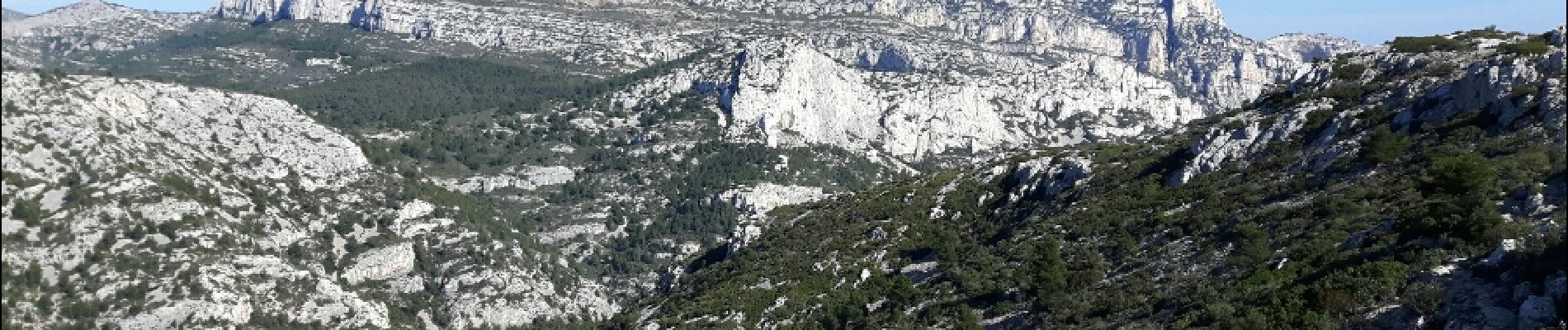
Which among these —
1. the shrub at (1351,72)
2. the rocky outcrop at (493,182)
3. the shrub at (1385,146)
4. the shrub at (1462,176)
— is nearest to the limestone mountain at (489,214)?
the shrub at (1351,72)

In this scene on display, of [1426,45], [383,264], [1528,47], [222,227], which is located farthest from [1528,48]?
[383,264]

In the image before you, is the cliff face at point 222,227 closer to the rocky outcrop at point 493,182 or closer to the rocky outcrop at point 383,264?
the rocky outcrop at point 383,264

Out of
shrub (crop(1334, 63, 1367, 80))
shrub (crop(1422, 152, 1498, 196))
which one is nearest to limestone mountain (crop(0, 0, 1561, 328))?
shrub (crop(1334, 63, 1367, 80))

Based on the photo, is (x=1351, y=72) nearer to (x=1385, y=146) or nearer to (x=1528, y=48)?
(x=1528, y=48)

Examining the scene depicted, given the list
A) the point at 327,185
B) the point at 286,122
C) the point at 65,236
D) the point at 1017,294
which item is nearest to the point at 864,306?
the point at 1017,294

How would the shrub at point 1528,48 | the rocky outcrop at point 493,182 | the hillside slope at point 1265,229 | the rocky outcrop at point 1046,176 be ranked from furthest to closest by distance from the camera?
the rocky outcrop at point 493,182 → the rocky outcrop at point 1046,176 → the shrub at point 1528,48 → the hillside slope at point 1265,229

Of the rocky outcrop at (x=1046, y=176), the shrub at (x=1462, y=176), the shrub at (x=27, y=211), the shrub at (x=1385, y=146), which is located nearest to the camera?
the shrub at (x=1462, y=176)

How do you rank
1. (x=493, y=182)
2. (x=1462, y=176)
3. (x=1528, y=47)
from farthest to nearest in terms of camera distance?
(x=493, y=182), (x=1528, y=47), (x=1462, y=176)

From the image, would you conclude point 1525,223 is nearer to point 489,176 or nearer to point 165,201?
point 165,201
